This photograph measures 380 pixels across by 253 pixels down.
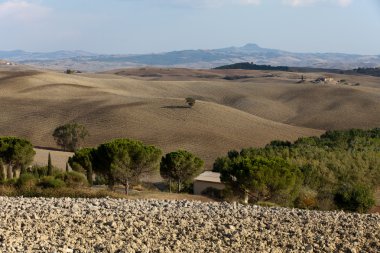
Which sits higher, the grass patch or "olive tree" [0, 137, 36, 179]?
the grass patch

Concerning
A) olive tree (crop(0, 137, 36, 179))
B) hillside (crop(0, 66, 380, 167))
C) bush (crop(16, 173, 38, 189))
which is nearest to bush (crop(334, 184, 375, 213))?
bush (crop(16, 173, 38, 189))

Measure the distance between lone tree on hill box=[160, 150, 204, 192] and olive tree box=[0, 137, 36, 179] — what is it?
28.5ft

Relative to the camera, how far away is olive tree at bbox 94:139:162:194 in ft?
94.7

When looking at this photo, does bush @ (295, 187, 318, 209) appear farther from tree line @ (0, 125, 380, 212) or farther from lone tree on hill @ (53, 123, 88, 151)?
lone tree on hill @ (53, 123, 88, 151)

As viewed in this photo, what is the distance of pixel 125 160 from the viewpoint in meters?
28.9

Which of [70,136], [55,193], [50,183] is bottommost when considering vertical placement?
[70,136]

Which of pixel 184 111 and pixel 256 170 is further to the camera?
pixel 184 111

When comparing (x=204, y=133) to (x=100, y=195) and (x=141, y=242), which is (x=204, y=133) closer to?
(x=100, y=195)

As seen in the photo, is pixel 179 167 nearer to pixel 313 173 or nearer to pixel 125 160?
pixel 125 160

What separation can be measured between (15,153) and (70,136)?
2335cm

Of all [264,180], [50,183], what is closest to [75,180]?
[50,183]

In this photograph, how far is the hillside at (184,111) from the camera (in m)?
63.6

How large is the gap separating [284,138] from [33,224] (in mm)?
53956

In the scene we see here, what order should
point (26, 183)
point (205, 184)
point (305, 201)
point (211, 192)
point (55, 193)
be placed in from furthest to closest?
point (205, 184)
point (211, 192)
point (305, 201)
point (26, 183)
point (55, 193)
